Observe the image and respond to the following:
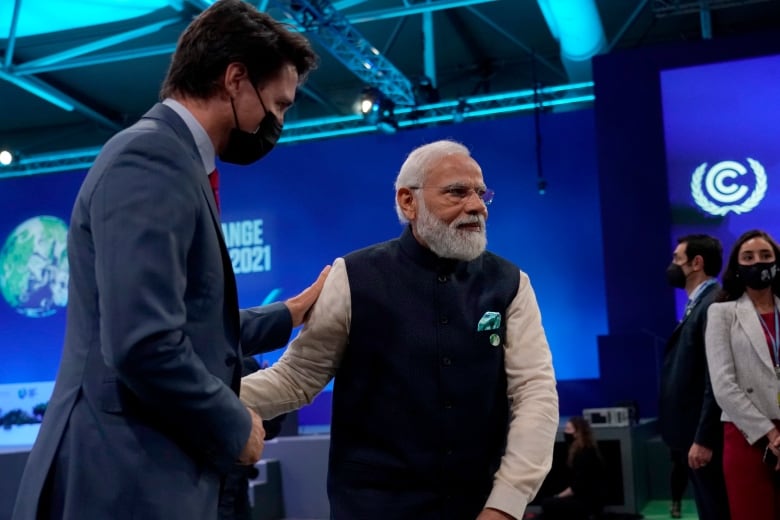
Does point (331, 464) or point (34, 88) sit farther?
point (34, 88)

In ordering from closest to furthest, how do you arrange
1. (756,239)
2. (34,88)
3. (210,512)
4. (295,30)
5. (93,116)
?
(210,512) < (295,30) < (756,239) < (34,88) < (93,116)

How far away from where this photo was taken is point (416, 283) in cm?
218

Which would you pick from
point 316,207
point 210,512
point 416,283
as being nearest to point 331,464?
point 416,283

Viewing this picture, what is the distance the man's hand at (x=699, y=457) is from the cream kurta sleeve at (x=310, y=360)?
223 centimetres

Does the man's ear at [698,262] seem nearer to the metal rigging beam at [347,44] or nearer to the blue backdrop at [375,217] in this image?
the metal rigging beam at [347,44]

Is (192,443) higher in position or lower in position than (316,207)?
lower

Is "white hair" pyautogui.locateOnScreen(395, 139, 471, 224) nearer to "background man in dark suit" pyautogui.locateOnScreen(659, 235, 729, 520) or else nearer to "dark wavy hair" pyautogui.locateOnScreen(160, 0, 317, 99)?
"dark wavy hair" pyautogui.locateOnScreen(160, 0, 317, 99)

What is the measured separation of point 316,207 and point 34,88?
457 centimetres

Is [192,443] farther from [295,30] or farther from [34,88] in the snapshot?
[34,88]

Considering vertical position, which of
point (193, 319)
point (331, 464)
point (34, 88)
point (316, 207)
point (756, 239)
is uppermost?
point (34, 88)

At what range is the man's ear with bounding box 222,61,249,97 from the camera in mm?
1544

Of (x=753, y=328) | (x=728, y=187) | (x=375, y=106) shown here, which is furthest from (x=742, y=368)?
(x=375, y=106)

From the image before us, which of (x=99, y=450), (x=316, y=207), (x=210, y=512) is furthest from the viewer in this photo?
(x=316, y=207)

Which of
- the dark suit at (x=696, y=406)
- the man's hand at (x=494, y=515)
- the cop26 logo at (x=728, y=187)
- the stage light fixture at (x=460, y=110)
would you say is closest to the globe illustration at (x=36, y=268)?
the stage light fixture at (x=460, y=110)
